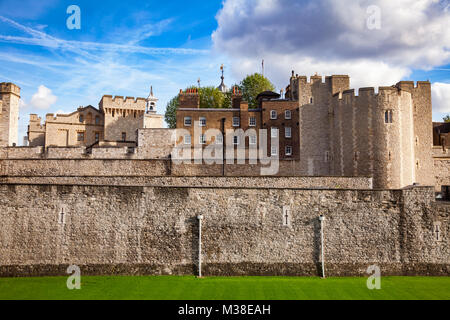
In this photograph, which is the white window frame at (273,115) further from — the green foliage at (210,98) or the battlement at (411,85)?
the green foliage at (210,98)

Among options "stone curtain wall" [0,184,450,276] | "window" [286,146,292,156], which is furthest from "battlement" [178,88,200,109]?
"stone curtain wall" [0,184,450,276]

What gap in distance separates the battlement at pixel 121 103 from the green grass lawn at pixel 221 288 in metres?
31.9

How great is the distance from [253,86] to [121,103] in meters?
17.3

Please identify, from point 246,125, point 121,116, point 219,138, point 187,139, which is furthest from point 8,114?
point 246,125

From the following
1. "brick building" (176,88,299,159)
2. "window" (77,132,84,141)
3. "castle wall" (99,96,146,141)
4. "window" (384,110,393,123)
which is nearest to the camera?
"window" (384,110,393,123)

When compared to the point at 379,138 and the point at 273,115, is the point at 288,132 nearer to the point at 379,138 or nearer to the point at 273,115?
the point at 273,115

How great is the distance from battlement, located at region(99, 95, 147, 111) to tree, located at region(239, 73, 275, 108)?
1374 cm

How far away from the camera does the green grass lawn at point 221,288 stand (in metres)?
14.9

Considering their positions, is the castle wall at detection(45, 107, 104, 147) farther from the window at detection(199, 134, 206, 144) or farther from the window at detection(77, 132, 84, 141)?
the window at detection(199, 134, 206, 144)

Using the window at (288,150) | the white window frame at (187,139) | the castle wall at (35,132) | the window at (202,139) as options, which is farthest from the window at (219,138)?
the castle wall at (35,132)

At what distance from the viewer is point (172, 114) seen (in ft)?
185

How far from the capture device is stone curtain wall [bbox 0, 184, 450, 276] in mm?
18094
